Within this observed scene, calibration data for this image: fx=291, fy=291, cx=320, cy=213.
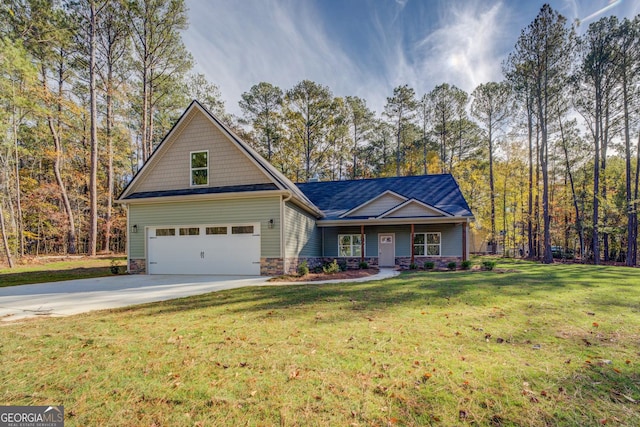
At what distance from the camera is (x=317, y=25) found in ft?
41.9

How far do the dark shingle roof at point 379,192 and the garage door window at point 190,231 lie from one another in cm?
663

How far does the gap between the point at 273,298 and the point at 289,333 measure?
8.74 ft

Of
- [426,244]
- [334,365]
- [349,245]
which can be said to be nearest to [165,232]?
[349,245]

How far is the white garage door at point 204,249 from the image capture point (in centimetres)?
1127

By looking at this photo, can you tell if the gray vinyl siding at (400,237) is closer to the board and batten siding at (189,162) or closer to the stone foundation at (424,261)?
the stone foundation at (424,261)

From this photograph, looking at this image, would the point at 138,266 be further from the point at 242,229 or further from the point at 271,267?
the point at 271,267

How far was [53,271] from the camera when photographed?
12.6m

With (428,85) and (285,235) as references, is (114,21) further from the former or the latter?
(428,85)

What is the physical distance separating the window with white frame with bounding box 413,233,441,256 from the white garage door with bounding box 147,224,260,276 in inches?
330

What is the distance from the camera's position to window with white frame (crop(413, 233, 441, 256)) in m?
14.9

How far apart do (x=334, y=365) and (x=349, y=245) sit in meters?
12.9

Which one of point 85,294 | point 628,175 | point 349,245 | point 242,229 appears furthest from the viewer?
point 628,175

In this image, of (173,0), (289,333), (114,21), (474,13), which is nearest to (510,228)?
(474,13)

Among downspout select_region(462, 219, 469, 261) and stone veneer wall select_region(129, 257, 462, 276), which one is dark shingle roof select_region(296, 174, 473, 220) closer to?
downspout select_region(462, 219, 469, 261)
